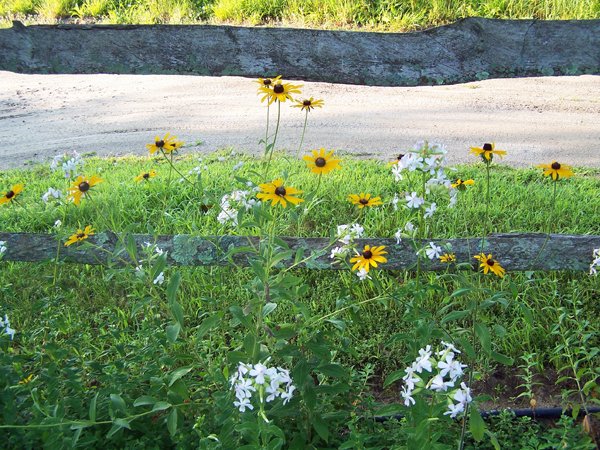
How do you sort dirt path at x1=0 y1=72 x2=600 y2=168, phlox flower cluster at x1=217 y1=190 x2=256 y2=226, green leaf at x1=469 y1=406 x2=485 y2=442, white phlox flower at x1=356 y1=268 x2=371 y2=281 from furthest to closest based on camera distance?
dirt path at x1=0 y1=72 x2=600 y2=168 < phlox flower cluster at x1=217 y1=190 x2=256 y2=226 < white phlox flower at x1=356 y1=268 x2=371 y2=281 < green leaf at x1=469 y1=406 x2=485 y2=442

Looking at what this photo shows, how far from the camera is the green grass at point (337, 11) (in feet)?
29.4

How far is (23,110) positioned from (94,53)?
19.1 ft

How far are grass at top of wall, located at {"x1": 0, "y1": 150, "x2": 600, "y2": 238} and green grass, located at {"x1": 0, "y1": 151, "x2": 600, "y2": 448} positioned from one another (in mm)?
12

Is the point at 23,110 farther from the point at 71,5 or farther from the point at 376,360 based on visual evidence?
the point at 376,360

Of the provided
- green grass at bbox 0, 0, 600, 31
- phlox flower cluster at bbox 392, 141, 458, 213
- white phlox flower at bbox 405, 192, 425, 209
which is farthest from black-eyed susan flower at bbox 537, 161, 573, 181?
green grass at bbox 0, 0, 600, 31

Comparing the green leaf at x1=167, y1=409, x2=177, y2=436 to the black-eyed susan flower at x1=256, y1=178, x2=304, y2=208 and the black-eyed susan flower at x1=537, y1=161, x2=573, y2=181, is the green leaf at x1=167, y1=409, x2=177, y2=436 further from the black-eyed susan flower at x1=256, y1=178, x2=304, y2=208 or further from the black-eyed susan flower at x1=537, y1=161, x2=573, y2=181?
the black-eyed susan flower at x1=537, y1=161, x2=573, y2=181

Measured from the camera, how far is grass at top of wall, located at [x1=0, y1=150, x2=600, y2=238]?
419 cm

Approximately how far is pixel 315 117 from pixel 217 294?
3.76m

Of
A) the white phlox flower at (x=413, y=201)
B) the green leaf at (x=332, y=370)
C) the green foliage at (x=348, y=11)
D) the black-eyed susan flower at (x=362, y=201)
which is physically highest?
the green foliage at (x=348, y=11)

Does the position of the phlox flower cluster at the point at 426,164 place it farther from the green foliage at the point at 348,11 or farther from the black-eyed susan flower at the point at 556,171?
the green foliage at the point at 348,11

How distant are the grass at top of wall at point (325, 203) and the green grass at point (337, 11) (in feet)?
13.7

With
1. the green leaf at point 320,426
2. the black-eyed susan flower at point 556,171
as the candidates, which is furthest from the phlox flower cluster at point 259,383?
the black-eyed susan flower at point 556,171

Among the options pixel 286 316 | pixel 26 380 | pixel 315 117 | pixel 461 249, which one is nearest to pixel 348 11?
pixel 315 117

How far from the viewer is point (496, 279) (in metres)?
3.62
